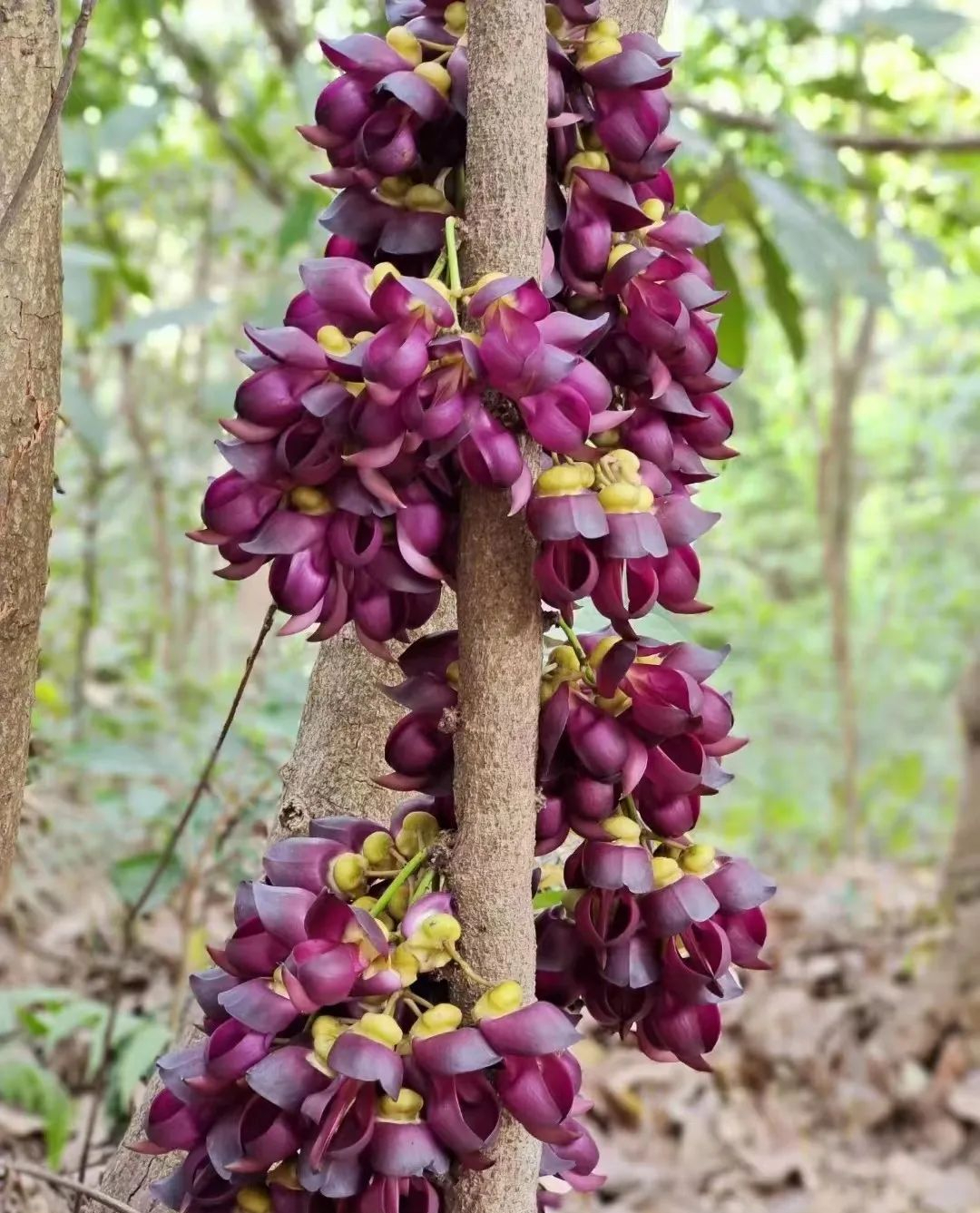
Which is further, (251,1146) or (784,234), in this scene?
(784,234)

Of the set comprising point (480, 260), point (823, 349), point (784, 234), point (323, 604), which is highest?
point (823, 349)

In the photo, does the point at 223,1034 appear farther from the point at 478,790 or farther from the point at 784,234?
the point at 784,234

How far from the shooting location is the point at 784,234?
170 centimetres

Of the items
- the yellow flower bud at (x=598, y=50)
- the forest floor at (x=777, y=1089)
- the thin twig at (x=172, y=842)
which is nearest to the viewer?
the yellow flower bud at (x=598, y=50)

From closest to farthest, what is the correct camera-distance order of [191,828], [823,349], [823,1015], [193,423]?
1. [191,828]
2. [823,1015]
3. [193,423]
4. [823,349]

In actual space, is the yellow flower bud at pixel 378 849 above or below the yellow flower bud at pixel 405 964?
above

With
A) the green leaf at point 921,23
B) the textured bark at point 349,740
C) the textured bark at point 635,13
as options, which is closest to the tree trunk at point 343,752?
the textured bark at point 349,740

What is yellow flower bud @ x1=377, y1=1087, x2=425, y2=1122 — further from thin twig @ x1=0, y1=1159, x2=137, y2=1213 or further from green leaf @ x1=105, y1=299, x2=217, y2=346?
green leaf @ x1=105, y1=299, x2=217, y2=346

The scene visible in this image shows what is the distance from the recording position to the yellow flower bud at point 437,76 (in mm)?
630

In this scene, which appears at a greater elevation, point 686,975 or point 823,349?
point 823,349

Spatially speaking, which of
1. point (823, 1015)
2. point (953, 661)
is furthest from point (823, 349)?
point (823, 1015)

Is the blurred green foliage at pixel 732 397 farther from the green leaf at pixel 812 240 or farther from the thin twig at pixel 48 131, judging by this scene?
the thin twig at pixel 48 131

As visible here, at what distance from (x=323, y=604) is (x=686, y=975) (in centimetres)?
27

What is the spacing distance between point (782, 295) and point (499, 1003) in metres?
1.46
